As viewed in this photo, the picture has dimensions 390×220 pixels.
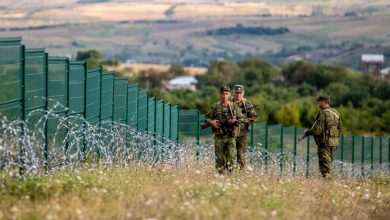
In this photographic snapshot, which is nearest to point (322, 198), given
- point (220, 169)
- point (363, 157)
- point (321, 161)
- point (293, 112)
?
point (220, 169)

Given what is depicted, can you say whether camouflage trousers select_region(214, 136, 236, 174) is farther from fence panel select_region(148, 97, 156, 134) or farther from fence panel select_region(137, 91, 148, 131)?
fence panel select_region(148, 97, 156, 134)

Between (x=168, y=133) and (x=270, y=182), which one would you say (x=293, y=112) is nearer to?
(x=168, y=133)

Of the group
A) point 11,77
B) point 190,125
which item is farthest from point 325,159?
point 190,125

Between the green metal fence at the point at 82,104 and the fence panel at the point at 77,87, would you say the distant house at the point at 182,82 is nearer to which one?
the green metal fence at the point at 82,104

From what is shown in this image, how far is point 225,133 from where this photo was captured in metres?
18.7

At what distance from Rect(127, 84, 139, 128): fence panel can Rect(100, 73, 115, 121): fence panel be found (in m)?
1.19

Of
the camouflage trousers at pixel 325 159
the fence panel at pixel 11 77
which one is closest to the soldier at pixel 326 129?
the camouflage trousers at pixel 325 159

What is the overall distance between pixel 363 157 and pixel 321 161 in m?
16.7

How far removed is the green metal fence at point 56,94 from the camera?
1538 cm

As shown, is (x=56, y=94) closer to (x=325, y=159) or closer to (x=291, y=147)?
(x=325, y=159)

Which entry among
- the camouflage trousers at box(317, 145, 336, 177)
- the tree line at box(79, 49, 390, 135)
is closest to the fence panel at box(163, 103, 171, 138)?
the camouflage trousers at box(317, 145, 336, 177)

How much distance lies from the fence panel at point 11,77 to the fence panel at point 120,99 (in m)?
6.10

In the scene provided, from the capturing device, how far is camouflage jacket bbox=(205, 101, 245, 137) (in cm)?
1861

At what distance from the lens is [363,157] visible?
3753cm
